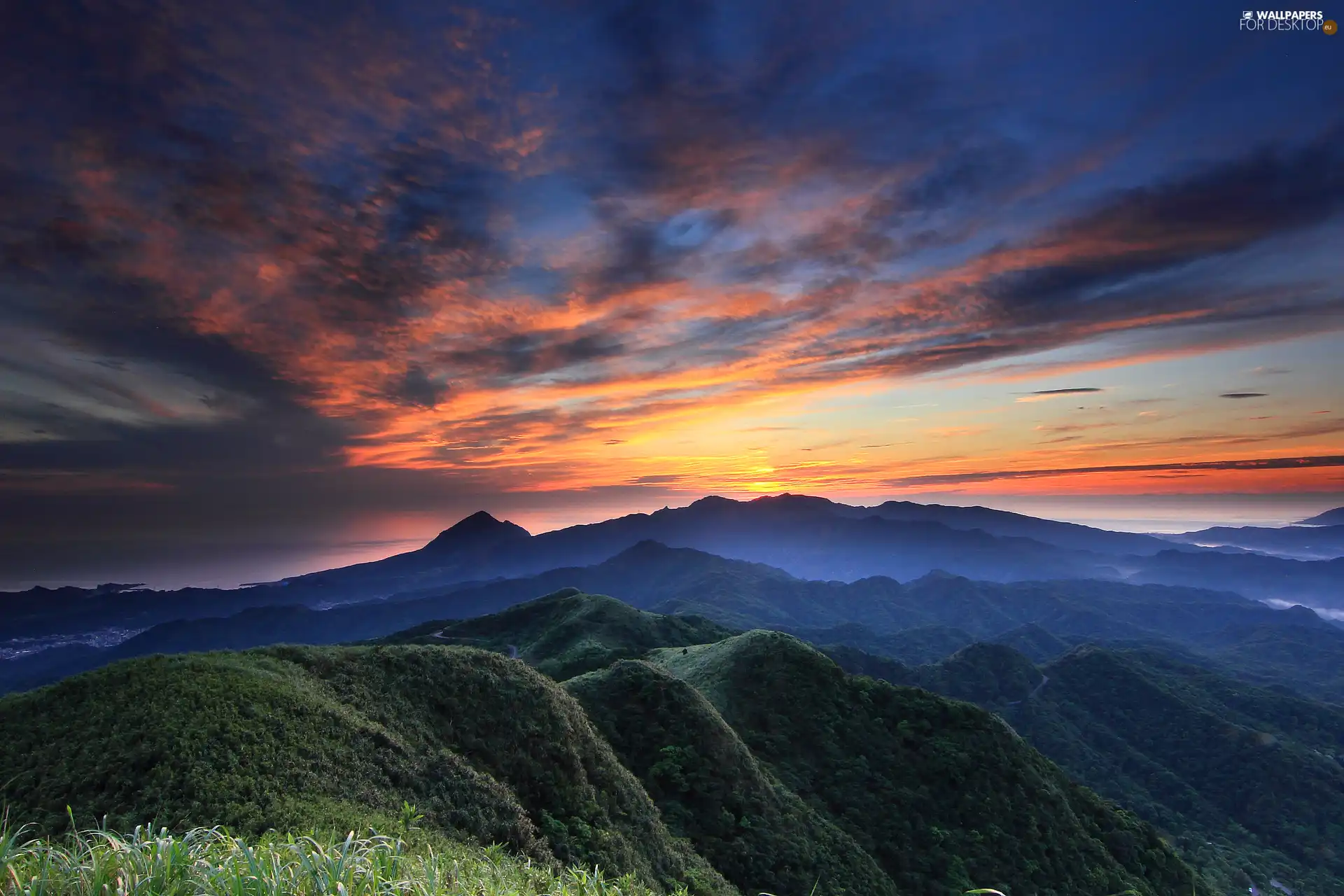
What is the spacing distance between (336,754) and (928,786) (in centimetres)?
5120

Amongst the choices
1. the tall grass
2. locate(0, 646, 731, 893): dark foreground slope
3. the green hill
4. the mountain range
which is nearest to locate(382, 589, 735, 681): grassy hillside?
the mountain range

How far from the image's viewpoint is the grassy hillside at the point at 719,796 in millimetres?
33656

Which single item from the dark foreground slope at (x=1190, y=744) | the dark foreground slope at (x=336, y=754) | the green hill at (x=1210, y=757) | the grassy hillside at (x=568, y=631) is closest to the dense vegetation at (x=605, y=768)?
the dark foreground slope at (x=336, y=754)

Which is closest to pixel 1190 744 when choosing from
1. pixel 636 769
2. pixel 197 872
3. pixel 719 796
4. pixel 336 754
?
pixel 719 796

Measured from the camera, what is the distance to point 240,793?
54.9 feet

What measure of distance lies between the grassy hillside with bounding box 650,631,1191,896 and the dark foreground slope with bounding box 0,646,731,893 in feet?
78.2

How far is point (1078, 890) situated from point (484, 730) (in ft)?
156

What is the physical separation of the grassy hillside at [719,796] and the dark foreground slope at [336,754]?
4.97 metres

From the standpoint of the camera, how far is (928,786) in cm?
5097

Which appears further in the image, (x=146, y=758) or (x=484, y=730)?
(x=484, y=730)

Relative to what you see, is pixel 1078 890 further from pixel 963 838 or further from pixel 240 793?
pixel 240 793

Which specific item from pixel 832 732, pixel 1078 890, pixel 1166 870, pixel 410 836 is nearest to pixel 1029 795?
pixel 1078 890

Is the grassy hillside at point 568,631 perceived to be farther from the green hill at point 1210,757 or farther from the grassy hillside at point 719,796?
the green hill at point 1210,757

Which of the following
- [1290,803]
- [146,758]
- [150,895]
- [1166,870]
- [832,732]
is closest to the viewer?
[150,895]
